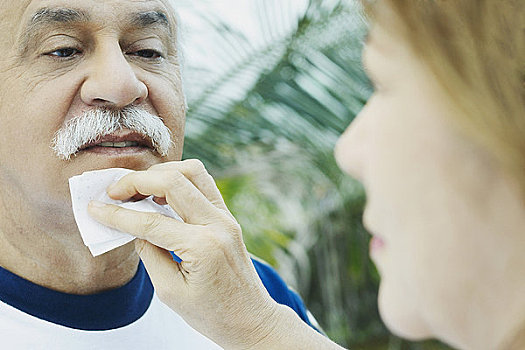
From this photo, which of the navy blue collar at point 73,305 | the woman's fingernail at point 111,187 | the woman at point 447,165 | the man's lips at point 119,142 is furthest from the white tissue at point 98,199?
the woman at point 447,165

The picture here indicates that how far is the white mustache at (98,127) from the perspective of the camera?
1.40 m

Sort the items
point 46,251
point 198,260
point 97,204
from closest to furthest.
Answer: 1. point 198,260
2. point 97,204
3. point 46,251

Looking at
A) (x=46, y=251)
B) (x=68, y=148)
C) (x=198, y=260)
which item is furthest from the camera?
(x=46, y=251)

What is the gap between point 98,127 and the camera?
142 cm

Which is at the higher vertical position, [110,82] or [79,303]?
[110,82]

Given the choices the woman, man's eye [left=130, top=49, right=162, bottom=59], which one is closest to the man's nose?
man's eye [left=130, top=49, right=162, bottom=59]

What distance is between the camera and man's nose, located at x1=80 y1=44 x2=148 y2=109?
1424 mm

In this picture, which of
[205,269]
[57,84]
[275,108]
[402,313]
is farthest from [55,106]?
[275,108]

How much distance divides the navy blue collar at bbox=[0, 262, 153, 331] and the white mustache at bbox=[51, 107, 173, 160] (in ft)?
0.94

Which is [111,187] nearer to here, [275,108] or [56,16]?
[56,16]

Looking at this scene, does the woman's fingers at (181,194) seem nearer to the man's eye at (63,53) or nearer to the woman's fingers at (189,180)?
the woman's fingers at (189,180)

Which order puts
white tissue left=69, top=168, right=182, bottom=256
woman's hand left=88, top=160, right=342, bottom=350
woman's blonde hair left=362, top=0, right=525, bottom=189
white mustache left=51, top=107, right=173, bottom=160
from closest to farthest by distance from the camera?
woman's blonde hair left=362, top=0, right=525, bottom=189 < woman's hand left=88, top=160, right=342, bottom=350 < white tissue left=69, top=168, right=182, bottom=256 < white mustache left=51, top=107, right=173, bottom=160

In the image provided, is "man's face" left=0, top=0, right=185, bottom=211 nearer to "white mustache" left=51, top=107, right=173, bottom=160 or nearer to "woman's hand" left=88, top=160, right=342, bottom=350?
"white mustache" left=51, top=107, right=173, bottom=160

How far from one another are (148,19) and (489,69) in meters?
1.16
